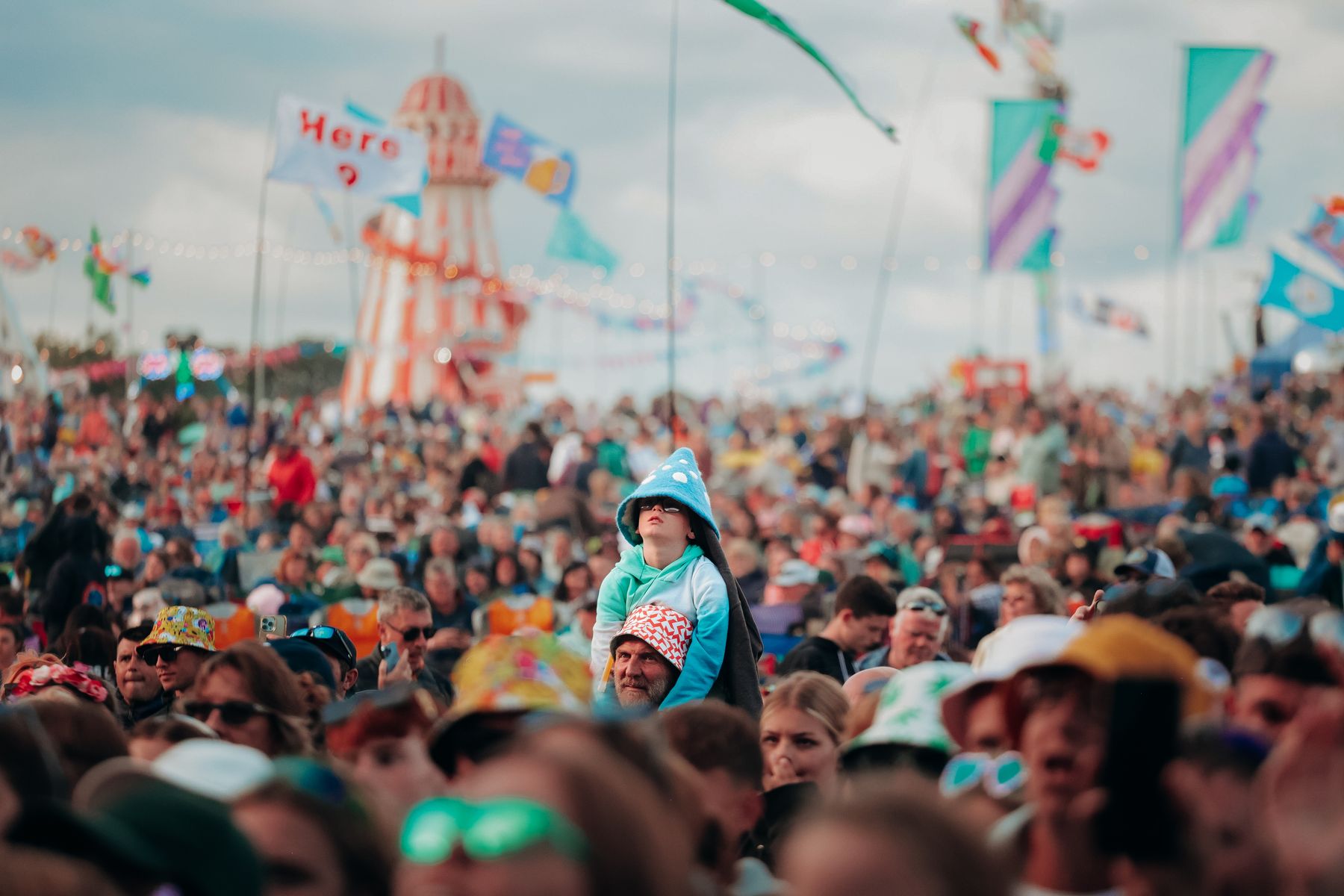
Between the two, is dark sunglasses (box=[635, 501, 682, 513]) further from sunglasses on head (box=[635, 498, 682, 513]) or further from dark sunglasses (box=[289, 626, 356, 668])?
dark sunglasses (box=[289, 626, 356, 668])

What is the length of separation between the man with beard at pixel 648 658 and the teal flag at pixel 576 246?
20.0m

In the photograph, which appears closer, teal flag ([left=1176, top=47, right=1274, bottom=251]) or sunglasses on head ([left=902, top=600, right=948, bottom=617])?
sunglasses on head ([left=902, top=600, right=948, bottom=617])

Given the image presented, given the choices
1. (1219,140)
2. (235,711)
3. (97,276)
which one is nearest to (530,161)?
(97,276)

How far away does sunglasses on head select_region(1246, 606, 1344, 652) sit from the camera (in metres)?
3.12

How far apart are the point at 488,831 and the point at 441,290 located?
134 feet

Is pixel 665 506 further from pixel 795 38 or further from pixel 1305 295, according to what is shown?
pixel 1305 295

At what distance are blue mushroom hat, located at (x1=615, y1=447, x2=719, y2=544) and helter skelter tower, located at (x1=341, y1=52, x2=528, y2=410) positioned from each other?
3427cm

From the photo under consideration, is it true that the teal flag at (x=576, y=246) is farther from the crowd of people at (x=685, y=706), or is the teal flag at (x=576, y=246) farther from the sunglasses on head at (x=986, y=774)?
the sunglasses on head at (x=986, y=774)

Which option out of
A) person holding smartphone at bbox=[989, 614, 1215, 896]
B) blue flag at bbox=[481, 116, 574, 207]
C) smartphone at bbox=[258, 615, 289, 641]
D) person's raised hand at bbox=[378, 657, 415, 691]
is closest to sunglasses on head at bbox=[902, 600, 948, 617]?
person's raised hand at bbox=[378, 657, 415, 691]

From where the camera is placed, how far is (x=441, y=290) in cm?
4225

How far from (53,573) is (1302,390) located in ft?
80.1

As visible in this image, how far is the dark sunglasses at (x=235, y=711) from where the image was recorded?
425 cm

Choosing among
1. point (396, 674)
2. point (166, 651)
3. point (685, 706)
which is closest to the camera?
point (685, 706)

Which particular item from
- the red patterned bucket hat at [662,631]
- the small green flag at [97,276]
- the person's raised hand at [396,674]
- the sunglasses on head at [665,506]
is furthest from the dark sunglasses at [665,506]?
the small green flag at [97,276]
